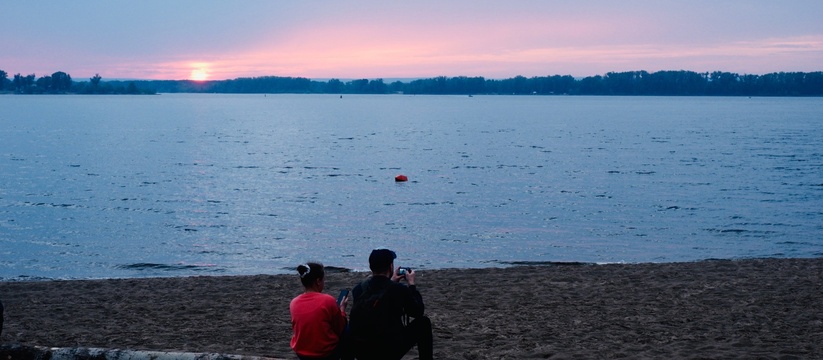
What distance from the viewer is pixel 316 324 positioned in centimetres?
726

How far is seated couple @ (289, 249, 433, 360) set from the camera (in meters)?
7.27

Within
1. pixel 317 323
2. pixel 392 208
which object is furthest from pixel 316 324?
pixel 392 208

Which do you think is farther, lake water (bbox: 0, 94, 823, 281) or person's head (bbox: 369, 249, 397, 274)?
lake water (bbox: 0, 94, 823, 281)

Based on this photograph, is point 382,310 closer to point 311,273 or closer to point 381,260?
point 381,260

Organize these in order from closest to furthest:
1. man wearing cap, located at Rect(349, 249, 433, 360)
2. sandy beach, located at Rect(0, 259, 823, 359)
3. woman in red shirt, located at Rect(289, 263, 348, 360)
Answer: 1. woman in red shirt, located at Rect(289, 263, 348, 360)
2. man wearing cap, located at Rect(349, 249, 433, 360)
3. sandy beach, located at Rect(0, 259, 823, 359)

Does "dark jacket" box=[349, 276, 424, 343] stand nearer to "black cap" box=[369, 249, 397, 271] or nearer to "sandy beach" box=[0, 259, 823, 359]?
"black cap" box=[369, 249, 397, 271]

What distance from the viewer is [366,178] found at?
160 ft

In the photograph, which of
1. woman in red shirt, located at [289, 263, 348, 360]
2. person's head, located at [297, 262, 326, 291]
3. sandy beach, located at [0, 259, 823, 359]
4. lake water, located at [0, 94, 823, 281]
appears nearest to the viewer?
person's head, located at [297, 262, 326, 291]

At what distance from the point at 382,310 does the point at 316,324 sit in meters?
0.54

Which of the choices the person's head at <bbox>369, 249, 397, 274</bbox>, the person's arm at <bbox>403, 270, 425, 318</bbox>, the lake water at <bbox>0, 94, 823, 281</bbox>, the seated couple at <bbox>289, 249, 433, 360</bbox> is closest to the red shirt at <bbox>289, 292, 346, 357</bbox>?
the seated couple at <bbox>289, 249, 433, 360</bbox>

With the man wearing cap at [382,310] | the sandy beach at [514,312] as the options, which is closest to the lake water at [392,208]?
the sandy beach at [514,312]

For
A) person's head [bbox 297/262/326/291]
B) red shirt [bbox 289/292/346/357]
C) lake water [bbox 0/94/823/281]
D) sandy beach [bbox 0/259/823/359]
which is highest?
person's head [bbox 297/262/326/291]

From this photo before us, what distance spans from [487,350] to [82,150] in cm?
6762

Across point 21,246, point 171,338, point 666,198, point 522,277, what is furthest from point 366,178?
point 171,338
